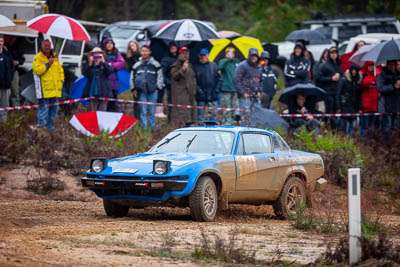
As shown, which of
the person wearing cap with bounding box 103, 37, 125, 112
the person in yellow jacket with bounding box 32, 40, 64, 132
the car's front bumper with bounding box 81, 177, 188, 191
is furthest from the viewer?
the person wearing cap with bounding box 103, 37, 125, 112

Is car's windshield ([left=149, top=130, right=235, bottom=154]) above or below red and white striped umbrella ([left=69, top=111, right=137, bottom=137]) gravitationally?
below

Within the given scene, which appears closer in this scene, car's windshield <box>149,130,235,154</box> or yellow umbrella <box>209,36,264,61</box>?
car's windshield <box>149,130,235,154</box>

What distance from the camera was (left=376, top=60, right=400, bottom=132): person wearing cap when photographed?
19000mm

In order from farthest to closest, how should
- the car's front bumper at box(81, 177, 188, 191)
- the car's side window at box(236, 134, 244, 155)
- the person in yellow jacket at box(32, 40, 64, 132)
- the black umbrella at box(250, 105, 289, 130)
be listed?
the black umbrella at box(250, 105, 289, 130)
the person in yellow jacket at box(32, 40, 64, 132)
the car's side window at box(236, 134, 244, 155)
the car's front bumper at box(81, 177, 188, 191)

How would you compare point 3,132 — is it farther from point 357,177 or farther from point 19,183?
point 357,177

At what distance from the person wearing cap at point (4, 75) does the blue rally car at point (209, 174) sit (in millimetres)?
5939

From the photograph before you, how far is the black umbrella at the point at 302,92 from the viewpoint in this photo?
18.3m

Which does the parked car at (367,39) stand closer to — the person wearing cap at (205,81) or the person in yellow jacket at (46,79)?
the person wearing cap at (205,81)

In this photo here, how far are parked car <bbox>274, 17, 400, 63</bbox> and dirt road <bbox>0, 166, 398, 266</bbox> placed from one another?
15.2 metres

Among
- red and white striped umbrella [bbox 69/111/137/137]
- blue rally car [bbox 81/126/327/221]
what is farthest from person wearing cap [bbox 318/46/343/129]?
blue rally car [bbox 81/126/327/221]

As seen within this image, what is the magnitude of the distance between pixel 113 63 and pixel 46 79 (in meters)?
1.97

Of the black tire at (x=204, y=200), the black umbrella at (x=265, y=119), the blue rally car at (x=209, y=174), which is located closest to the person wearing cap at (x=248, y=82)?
the black umbrella at (x=265, y=119)

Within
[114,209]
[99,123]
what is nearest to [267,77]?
[99,123]

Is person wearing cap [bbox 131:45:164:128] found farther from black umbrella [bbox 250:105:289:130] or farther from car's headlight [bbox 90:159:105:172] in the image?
car's headlight [bbox 90:159:105:172]
